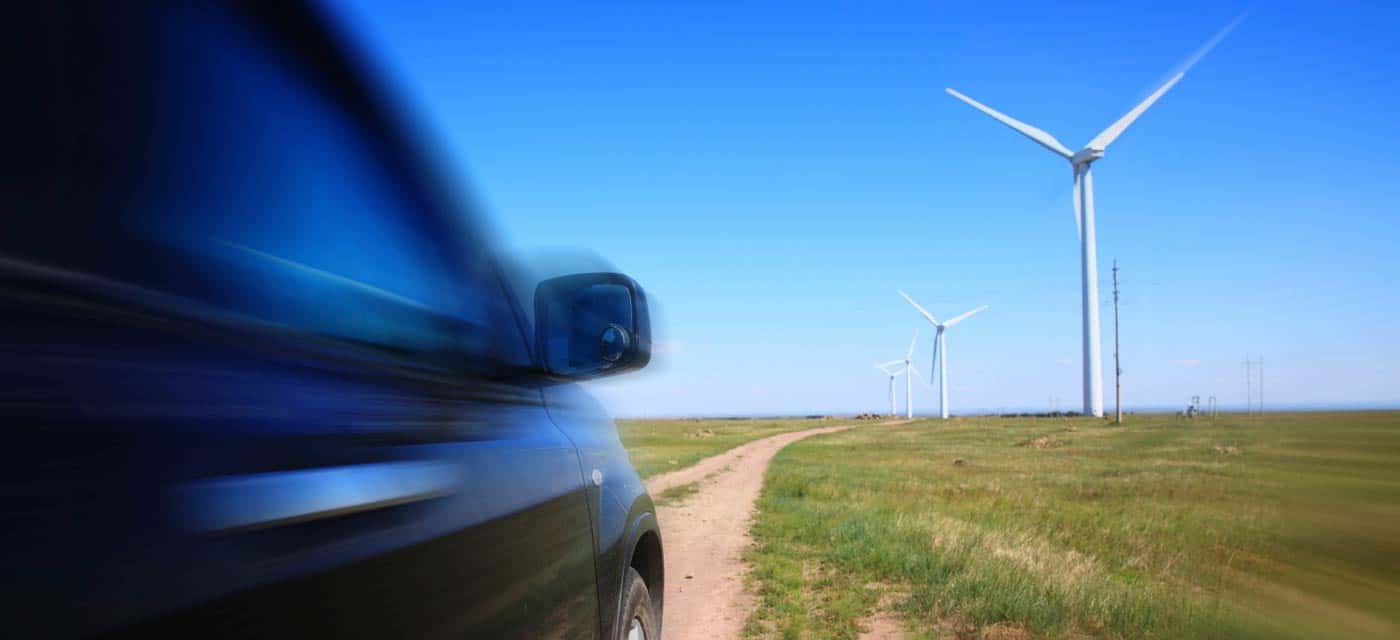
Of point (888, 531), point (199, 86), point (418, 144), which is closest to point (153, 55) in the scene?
point (199, 86)

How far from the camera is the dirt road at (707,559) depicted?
21.3 ft

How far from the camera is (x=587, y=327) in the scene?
7.17ft

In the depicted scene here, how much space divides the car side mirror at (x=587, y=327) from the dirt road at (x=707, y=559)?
4.30m

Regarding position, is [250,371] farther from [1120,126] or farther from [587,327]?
[1120,126]

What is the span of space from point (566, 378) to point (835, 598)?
19.2ft

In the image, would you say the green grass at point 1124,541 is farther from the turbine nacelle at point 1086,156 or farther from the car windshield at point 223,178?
the turbine nacelle at point 1086,156

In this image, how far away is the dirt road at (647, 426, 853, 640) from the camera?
6.49 metres

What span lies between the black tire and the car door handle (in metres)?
1.50

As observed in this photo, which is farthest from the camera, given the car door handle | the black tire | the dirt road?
the dirt road

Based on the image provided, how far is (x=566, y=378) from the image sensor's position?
220cm

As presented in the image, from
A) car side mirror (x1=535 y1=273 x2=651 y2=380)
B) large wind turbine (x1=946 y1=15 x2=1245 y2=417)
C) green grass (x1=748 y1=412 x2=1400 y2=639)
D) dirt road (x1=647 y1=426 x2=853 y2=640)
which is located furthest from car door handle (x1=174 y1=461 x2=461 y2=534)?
large wind turbine (x1=946 y1=15 x2=1245 y2=417)

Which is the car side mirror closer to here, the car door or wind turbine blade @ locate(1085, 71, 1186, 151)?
the car door

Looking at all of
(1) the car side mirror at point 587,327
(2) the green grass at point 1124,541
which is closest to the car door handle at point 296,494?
(1) the car side mirror at point 587,327

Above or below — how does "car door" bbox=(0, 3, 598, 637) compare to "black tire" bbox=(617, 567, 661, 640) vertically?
above
